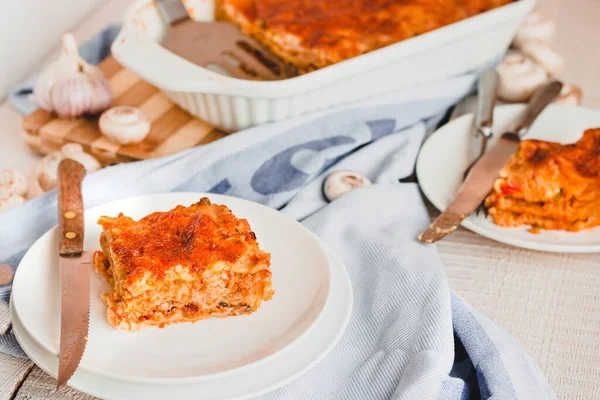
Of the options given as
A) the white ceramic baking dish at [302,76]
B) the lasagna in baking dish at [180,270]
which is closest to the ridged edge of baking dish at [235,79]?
the white ceramic baking dish at [302,76]

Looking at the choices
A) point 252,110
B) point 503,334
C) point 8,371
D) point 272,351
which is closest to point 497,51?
point 252,110

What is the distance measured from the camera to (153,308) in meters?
1.33

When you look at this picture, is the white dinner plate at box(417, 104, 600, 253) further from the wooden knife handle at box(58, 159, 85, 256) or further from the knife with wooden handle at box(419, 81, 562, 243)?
the wooden knife handle at box(58, 159, 85, 256)

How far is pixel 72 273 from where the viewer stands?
1.36 meters

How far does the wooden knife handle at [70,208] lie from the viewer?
142 centimetres

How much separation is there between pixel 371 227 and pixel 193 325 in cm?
54

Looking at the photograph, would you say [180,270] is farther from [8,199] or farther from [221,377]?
[8,199]

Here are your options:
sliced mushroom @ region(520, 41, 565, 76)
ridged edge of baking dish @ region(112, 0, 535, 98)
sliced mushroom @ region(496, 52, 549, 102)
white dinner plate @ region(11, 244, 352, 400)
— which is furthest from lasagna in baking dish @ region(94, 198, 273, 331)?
sliced mushroom @ region(520, 41, 565, 76)

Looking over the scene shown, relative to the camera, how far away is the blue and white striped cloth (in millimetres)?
1341

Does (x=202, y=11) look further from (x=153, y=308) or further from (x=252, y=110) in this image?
(x=153, y=308)

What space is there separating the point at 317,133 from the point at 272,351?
0.87 meters

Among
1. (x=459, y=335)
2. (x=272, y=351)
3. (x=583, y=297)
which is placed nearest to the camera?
(x=272, y=351)

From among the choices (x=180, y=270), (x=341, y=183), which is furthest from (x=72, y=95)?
(x=180, y=270)

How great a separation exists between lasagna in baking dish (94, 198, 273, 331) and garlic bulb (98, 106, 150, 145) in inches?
22.7
